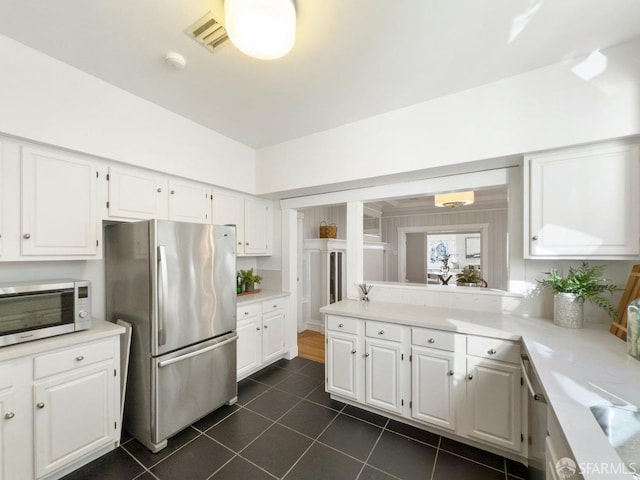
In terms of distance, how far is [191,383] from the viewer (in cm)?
212

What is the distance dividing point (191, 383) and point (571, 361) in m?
2.46

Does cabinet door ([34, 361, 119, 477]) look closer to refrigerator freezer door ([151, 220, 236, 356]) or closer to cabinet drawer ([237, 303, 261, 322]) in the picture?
refrigerator freezer door ([151, 220, 236, 356])

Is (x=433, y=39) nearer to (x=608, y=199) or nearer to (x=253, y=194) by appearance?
(x=608, y=199)

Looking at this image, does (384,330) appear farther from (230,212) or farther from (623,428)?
(230,212)

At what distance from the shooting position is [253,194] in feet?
11.0

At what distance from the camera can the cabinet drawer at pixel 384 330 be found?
7.10ft

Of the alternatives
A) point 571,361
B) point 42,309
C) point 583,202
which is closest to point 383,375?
point 571,361

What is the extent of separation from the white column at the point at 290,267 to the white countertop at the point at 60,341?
6.35 feet

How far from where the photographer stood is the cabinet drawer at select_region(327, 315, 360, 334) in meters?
2.36

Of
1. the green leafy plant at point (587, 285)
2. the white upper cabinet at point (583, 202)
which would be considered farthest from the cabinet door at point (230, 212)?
the green leafy plant at point (587, 285)

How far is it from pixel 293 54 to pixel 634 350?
253 cm

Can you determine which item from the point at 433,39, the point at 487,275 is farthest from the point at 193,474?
the point at 487,275

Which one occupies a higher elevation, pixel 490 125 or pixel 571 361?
pixel 490 125

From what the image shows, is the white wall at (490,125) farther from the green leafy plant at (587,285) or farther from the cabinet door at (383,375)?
the cabinet door at (383,375)
